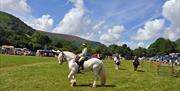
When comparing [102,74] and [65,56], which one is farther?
[65,56]

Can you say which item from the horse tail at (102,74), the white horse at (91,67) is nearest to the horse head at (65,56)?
the white horse at (91,67)

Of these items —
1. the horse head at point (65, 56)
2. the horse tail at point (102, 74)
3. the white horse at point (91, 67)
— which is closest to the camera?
the white horse at point (91, 67)

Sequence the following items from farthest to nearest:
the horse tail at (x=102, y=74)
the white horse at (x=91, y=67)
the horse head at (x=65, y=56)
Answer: the horse head at (x=65, y=56), the horse tail at (x=102, y=74), the white horse at (x=91, y=67)

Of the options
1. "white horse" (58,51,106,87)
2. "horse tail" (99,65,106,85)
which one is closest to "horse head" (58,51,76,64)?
"white horse" (58,51,106,87)

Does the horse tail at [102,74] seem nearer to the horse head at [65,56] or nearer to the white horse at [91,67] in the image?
the white horse at [91,67]

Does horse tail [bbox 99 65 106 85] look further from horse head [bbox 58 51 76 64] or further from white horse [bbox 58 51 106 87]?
horse head [bbox 58 51 76 64]

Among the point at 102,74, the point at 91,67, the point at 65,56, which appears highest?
the point at 65,56

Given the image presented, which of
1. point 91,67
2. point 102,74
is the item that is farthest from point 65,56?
point 102,74

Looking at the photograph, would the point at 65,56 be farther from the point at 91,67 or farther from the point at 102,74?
the point at 102,74

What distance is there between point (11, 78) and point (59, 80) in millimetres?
4449

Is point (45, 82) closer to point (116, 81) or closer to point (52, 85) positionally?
point (52, 85)

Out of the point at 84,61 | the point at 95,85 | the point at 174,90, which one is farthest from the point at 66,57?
the point at 174,90

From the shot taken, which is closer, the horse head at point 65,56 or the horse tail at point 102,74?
the horse tail at point 102,74

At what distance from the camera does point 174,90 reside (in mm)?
26719
